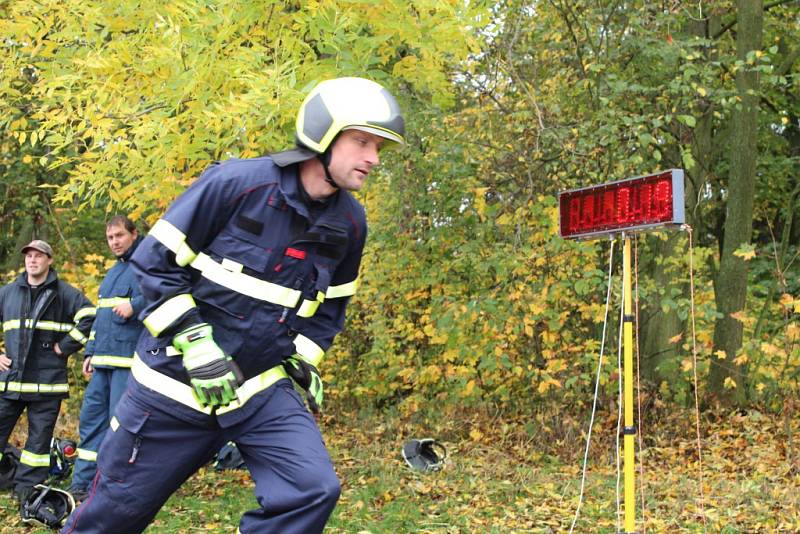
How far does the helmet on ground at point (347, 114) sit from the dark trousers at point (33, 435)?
15.8 ft

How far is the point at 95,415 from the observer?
729cm

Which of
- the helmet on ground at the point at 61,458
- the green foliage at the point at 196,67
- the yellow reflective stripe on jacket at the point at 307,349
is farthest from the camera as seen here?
the helmet on ground at the point at 61,458

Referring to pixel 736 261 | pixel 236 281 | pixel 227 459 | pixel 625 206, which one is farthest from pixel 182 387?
pixel 736 261

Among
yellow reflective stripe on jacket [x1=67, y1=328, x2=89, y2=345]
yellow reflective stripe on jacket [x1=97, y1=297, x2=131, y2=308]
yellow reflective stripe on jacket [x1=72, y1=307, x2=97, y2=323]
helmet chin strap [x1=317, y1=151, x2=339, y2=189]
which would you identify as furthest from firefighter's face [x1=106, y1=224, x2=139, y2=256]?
helmet chin strap [x1=317, y1=151, x2=339, y2=189]

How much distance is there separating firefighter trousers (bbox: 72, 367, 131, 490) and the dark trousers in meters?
0.31

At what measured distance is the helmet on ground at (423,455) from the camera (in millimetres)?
8477

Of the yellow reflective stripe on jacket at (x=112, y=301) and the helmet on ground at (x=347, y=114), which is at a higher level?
the helmet on ground at (x=347, y=114)

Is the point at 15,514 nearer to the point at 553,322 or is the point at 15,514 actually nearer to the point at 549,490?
the point at 549,490

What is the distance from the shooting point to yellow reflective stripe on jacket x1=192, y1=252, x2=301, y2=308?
11.4 ft

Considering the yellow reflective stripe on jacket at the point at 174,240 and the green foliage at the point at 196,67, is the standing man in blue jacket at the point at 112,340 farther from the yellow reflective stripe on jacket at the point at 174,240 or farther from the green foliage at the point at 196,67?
the yellow reflective stripe on jacket at the point at 174,240

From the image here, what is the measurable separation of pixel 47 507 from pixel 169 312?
3855 millimetres

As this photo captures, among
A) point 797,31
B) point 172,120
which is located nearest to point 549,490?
point 172,120

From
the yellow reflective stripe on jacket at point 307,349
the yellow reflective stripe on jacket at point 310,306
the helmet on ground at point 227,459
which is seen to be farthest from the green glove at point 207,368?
the helmet on ground at point 227,459

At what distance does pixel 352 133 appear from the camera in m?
3.56
